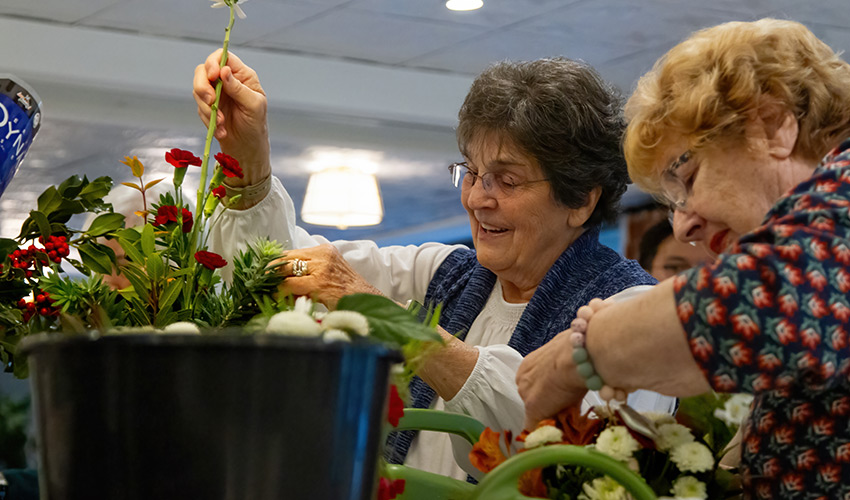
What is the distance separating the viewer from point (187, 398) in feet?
1.64

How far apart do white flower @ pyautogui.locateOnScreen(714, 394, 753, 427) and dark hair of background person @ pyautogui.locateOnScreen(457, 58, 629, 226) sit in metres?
0.80

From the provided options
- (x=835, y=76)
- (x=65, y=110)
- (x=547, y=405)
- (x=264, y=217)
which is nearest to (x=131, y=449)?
(x=547, y=405)

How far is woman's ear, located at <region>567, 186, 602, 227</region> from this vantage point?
5.44ft

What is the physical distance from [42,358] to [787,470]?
573mm

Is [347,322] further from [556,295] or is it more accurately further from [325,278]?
[556,295]

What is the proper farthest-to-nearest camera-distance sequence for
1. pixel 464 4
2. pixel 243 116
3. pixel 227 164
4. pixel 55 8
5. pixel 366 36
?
pixel 366 36, pixel 55 8, pixel 464 4, pixel 243 116, pixel 227 164

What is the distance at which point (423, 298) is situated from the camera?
1.83 m

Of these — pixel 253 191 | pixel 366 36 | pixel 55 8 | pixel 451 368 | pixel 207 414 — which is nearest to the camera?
pixel 207 414

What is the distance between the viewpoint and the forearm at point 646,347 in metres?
0.67

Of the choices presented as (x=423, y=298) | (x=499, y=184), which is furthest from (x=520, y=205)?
(x=423, y=298)

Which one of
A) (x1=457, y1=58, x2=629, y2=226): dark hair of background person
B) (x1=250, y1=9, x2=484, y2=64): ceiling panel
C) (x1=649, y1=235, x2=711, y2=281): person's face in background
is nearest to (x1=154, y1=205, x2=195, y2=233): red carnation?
(x1=457, y1=58, x2=629, y2=226): dark hair of background person

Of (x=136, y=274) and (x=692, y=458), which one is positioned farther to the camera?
(x=136, y=274)

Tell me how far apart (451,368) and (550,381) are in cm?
51

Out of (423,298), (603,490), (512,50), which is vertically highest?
(512,50)
